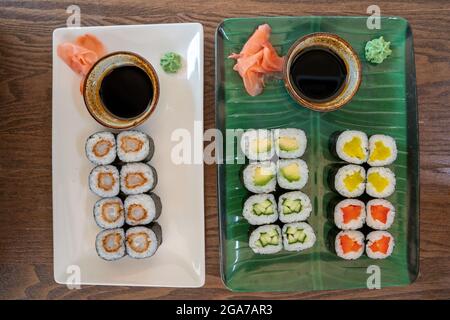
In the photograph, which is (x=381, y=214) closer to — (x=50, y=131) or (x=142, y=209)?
(x=142, y=209)

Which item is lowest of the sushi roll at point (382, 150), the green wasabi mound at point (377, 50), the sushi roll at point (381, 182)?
the sushi roll at point (381, 182)

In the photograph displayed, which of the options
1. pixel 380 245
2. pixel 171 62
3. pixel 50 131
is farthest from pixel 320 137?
pixel 50 131

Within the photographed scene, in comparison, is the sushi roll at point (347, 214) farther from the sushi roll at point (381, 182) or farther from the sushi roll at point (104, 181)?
the sushi roll at point (104, 181)

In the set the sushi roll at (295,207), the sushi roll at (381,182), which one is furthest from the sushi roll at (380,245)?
the sushi roll at (295,207)

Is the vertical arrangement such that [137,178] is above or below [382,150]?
below

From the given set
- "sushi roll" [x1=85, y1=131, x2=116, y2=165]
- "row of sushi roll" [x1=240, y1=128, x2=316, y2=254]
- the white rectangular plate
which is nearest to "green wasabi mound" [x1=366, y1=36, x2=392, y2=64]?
"row of sushi roll" [x1=240, y1=128, x2=316, y2=254]

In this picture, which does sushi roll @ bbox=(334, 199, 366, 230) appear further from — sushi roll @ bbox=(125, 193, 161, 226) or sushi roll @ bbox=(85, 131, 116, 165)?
sushi roll @ bbox=(85, 131, 116, 165)
